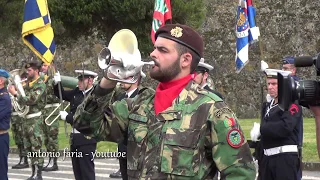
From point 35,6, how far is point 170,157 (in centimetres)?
731

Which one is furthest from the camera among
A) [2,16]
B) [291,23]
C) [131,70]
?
[291,23]

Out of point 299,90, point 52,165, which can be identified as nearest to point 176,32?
point 299,90

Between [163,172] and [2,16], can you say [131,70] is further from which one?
[2,16]

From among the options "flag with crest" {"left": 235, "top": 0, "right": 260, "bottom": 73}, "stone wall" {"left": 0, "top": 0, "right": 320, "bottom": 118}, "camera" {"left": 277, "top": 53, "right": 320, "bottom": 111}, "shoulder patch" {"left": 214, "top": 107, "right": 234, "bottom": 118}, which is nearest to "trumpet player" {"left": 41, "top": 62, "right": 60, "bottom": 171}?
"flag with crest" {"left": 235, "top": 0, "right": 260, "bottom": 73}

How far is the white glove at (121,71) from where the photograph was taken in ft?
11.5

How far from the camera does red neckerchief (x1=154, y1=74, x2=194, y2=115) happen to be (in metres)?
3.69

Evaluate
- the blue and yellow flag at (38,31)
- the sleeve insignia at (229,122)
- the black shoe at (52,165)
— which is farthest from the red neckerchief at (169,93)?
the black shoe at (52,165)

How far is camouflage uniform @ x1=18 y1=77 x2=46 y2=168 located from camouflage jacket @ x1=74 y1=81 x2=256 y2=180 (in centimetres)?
738

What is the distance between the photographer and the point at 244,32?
1159 centimetres

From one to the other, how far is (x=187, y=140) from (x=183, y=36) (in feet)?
1.96

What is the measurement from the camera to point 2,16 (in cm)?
1825

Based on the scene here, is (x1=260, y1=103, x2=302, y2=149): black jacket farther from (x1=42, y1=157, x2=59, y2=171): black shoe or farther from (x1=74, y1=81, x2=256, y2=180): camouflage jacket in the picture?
(x1=42, y1=157, x2=59, y2=171): black shoe

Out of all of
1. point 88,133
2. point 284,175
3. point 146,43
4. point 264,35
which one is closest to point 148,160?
point 88,133

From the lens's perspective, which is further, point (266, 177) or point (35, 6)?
point (35, 6)
